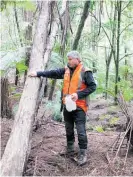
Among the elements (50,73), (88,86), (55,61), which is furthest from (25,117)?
(55,61)

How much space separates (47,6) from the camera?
19.7 feet

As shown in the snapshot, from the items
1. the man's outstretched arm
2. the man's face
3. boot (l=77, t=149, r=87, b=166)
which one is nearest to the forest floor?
boot (l=77, t=149, r=87, b=166)

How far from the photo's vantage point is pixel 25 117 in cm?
478

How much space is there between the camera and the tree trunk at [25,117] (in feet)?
13.9

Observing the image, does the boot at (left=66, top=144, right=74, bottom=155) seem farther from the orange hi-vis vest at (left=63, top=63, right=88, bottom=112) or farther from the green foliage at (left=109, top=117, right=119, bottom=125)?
the green foliage at (left=109, top=117, right=119, bottom=125)

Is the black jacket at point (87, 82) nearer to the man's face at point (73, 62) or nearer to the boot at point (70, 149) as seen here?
the man's face at point (73, 62)

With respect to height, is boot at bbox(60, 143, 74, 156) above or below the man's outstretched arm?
below

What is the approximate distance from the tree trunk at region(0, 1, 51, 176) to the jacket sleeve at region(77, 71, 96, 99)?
0.72 m

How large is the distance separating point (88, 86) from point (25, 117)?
1.18 m

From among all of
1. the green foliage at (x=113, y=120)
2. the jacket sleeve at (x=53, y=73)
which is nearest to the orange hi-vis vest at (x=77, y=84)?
the jacket sleeve at (x=53, y=73)

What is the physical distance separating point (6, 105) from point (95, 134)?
7.70ft

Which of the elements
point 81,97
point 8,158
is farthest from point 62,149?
point 8,158

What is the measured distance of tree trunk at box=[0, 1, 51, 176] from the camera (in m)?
4.22

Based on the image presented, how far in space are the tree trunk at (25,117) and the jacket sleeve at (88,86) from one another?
72 cm
